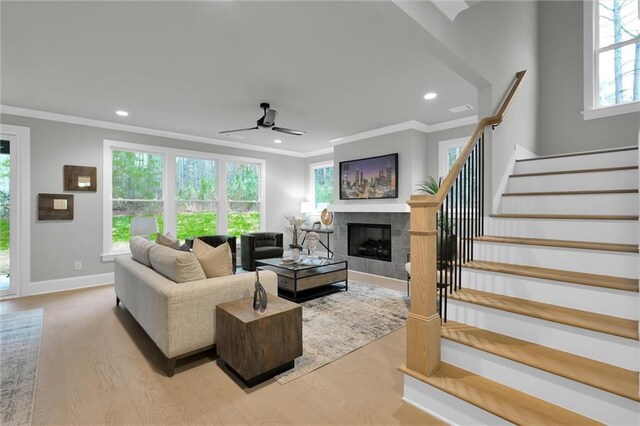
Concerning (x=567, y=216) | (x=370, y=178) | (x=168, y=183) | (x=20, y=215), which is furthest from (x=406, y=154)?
(x=20, y=215)

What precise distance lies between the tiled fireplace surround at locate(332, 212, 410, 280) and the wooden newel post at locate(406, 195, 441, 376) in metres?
3.00

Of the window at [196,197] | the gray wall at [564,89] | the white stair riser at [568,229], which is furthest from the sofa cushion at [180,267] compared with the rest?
the gray wall at [564,89]

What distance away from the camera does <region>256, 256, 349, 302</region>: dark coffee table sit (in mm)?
3975

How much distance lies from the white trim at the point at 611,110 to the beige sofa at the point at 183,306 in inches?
167

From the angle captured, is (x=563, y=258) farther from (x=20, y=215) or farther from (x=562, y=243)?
(x=20, y=215)

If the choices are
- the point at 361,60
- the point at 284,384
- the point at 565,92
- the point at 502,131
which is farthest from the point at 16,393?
the point at 565,92

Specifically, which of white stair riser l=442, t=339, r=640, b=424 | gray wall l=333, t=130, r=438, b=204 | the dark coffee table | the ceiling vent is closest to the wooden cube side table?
white stair riser l=442, t=339, r=640, b=424

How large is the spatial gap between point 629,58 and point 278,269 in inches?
194

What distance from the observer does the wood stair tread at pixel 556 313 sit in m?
1.62

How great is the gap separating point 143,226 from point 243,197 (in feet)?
8.08

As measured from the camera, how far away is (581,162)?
2951 millimetres

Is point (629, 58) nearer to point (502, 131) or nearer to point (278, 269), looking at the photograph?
point (502, 131)

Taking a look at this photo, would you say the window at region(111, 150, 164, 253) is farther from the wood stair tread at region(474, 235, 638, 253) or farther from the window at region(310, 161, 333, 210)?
the wood stair tread at region(474, 235, 638, 253)

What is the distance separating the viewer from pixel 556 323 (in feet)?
5.81
